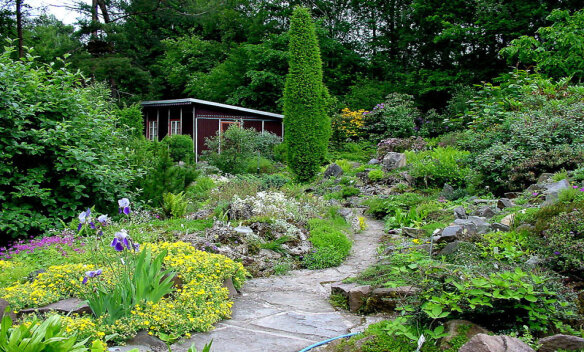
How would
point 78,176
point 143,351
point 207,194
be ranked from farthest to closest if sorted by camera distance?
point 207,194, point 78,176, point 143,351

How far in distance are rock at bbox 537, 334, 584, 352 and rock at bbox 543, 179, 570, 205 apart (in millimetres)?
2946

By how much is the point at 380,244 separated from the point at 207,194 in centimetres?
461

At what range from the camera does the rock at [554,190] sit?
199 inches

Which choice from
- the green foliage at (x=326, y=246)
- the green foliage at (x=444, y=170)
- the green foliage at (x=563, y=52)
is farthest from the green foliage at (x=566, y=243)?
the green foliage at (x=563, y=52)

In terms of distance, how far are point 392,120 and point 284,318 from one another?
55.2ft

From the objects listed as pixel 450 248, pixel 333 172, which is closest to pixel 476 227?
pixel 450 248

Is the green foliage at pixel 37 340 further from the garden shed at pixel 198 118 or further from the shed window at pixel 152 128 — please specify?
the shed window at pixel 152 128

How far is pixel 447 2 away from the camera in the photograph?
22875 millimetres

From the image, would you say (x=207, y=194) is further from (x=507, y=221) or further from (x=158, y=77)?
(x=158, y=77)

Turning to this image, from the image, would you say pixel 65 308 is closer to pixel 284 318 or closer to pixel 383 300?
pixel 284 318

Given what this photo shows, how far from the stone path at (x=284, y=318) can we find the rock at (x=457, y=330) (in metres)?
0.92

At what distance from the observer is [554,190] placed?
5.42m

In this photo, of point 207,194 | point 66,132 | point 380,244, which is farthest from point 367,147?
point 66,132

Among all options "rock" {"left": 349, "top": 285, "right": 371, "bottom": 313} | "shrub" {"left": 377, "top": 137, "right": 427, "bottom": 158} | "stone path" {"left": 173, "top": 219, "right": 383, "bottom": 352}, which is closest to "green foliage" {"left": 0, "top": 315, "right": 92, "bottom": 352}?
"stone path" {"left": 173, "top": 219, "right": 383, "bottom": 352}
